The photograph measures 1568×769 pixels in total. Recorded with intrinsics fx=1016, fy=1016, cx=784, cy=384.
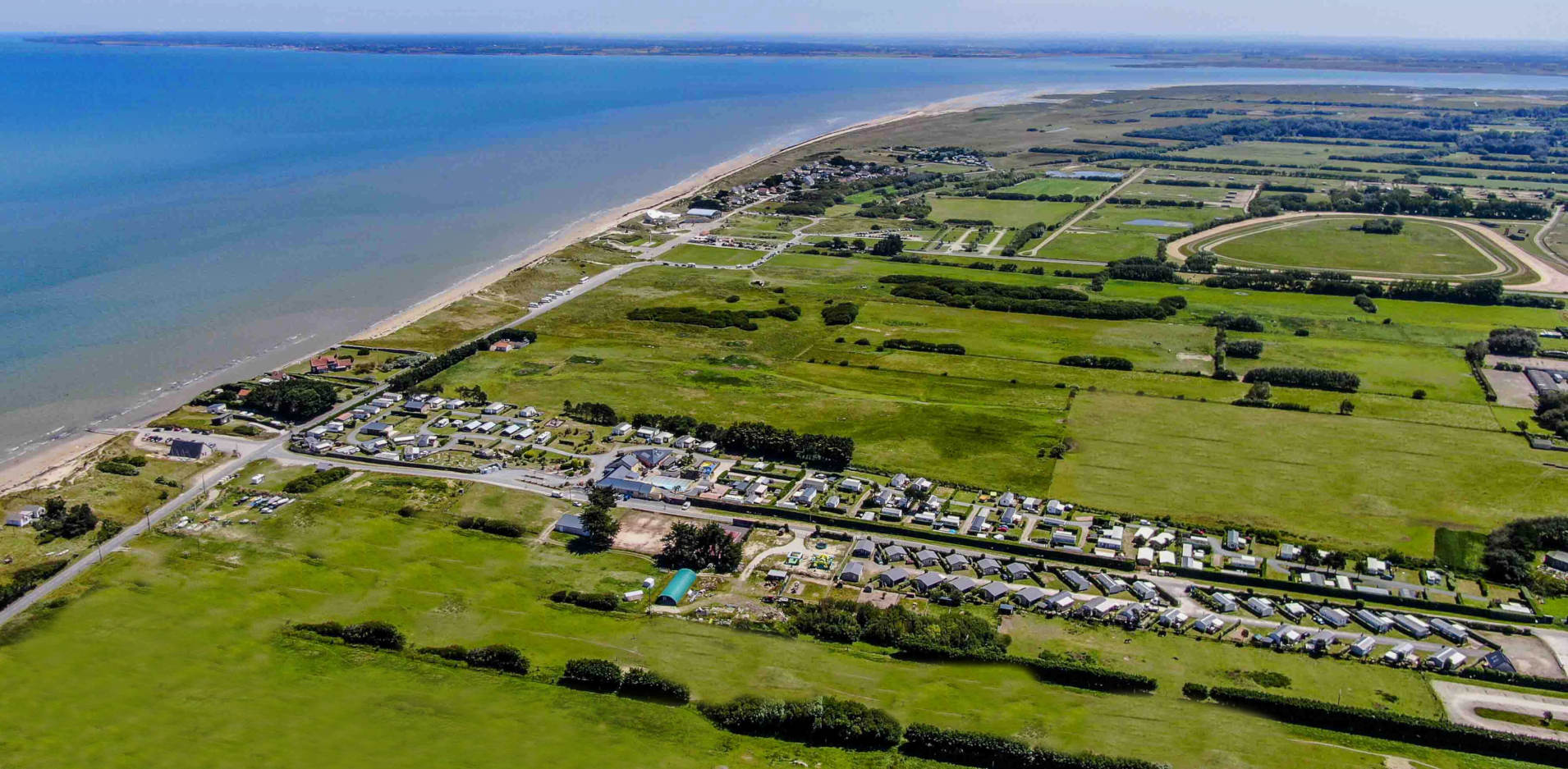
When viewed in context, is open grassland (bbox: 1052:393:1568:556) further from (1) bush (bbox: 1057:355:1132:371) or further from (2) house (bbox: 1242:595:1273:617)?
(1) bush (bbox: 1057:355:1132:371)

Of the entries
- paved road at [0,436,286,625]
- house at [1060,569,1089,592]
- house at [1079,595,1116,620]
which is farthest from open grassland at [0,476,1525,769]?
house at [1060,569,1089,592]

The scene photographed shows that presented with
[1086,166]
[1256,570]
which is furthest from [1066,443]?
[1086,166]

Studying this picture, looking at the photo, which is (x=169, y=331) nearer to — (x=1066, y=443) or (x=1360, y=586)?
(x=1066, y=443)

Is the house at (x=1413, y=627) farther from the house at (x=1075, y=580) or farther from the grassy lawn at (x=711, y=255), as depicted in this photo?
the grassy lawn at (x=711, y=255)

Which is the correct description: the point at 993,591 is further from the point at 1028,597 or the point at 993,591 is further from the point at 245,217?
the point at 245,217

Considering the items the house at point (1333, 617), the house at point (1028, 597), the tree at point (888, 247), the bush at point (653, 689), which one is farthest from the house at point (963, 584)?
the tree at point (888, 247)

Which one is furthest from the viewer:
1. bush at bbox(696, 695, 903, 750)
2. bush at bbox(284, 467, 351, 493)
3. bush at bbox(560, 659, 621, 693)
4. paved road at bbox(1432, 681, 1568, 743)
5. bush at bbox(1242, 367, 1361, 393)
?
bush at bbox(1242, 367, 1361, 393)
